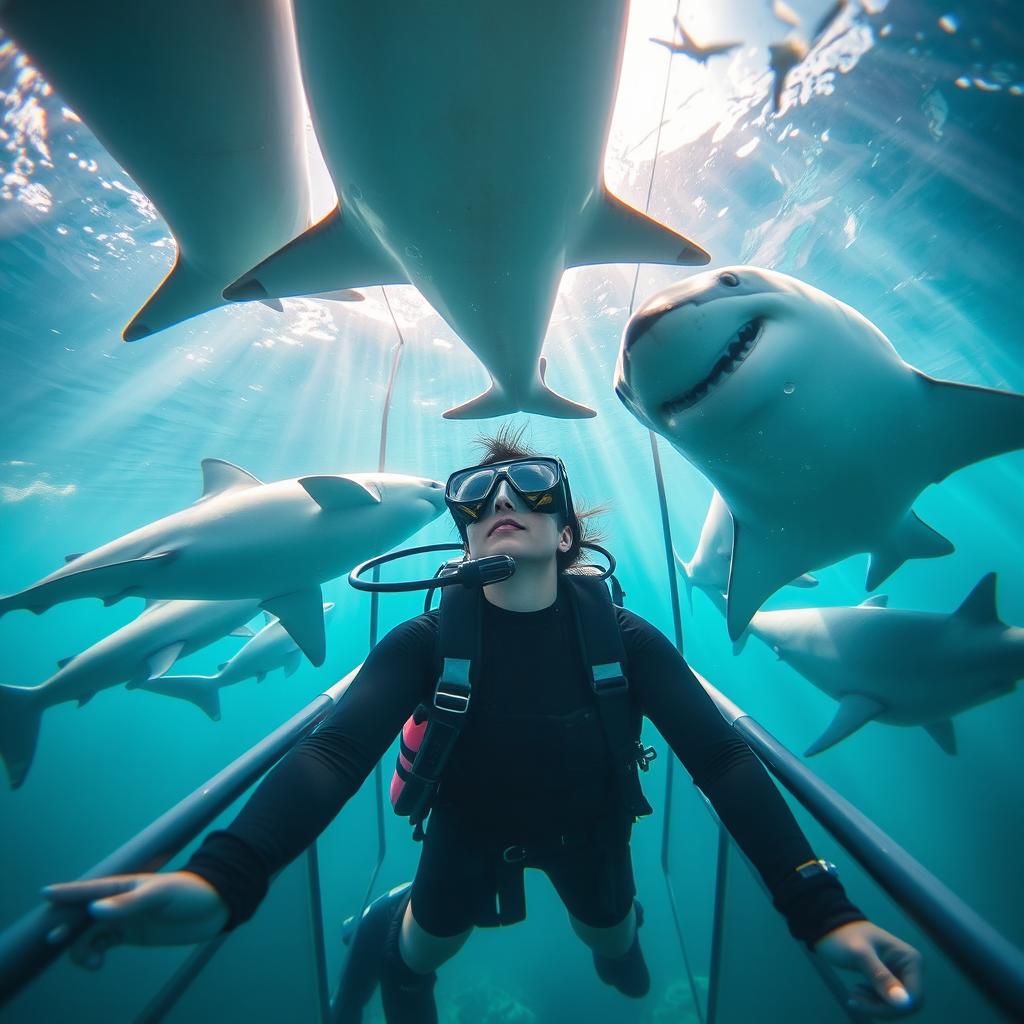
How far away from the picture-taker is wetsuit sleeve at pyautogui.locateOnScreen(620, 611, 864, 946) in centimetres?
133

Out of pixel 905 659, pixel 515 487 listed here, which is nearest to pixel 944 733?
pixel 905 659

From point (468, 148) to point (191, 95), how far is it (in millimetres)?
1951

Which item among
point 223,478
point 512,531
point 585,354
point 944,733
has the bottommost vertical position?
point 944,733

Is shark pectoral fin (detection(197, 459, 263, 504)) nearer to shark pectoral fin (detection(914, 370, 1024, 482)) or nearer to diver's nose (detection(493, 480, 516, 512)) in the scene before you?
diver's nose (detection(493, 480, 516, 512))

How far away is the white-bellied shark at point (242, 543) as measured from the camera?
446cm

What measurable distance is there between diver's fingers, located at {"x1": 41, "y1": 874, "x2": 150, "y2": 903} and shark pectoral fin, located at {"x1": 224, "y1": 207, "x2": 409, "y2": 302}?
3663 millimetres

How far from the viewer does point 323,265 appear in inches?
141

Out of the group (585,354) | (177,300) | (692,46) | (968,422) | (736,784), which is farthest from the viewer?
(585,354)

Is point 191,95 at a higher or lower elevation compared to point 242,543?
higher

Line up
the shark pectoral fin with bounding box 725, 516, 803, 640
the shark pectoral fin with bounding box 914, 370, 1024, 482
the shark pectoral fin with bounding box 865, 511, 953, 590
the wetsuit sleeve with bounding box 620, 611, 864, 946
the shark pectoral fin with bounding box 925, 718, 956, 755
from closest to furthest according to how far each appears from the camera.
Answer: the wetsuit sleeve with bounding box 620, 611, 864, 946 → the shark pectoral fin with bounding box 914, 370, 1024, 482 → the shark pectoral fin with bounding box 725, 516, 803, 640 → the shark pectoral fin with bounding box 865, 511, 953, 590 → the shark pectoral fin with bounding box 925, 718, 956, 755

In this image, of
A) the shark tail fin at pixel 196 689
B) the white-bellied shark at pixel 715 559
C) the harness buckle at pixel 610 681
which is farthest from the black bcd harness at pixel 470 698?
the shark tail fin at pixel 196 689

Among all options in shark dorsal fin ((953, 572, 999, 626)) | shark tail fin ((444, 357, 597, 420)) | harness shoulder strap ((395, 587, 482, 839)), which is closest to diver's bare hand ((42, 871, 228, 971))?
harness shoulder strap ((395, 587, 482, 839))

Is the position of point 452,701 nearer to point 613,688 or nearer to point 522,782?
point 522,782

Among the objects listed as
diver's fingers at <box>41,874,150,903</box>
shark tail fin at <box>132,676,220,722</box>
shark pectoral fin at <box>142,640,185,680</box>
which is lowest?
diver's fingers at <box>41,874,150,903</box>
